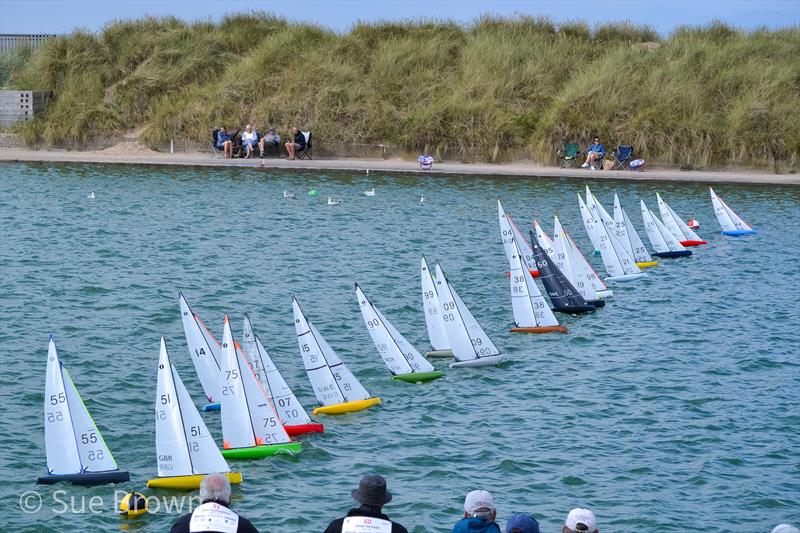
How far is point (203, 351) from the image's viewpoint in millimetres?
17047

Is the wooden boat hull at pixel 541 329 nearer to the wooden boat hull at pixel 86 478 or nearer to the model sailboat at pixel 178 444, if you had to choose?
the model sailboat at pixel 178 444

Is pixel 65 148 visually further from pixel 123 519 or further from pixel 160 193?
pixel 123 519

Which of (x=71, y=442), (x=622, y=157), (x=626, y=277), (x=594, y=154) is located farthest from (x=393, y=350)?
(x=622, y=157)

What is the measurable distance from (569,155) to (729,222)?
35.8ft

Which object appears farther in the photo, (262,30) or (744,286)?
(262,30)

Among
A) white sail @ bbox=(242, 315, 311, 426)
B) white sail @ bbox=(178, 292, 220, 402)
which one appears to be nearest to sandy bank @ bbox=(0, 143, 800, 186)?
white sail @ bbox=(178, 292, 220, 402)

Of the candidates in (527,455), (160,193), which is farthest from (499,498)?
(160,193)

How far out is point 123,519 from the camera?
1324 centimetres

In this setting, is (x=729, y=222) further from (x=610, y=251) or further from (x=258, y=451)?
(x=258, y=451)

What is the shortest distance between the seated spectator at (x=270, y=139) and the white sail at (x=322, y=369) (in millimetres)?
28100

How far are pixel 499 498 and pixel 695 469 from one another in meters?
2.98

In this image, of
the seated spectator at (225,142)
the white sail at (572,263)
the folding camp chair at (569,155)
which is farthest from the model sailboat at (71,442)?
the folding camp chair at (569,155)

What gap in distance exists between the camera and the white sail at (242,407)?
49.0 ft

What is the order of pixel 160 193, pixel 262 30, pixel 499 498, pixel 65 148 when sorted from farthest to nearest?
pixel 262 30
pixel 65 148
pixel 160 193
pixel 499 498
